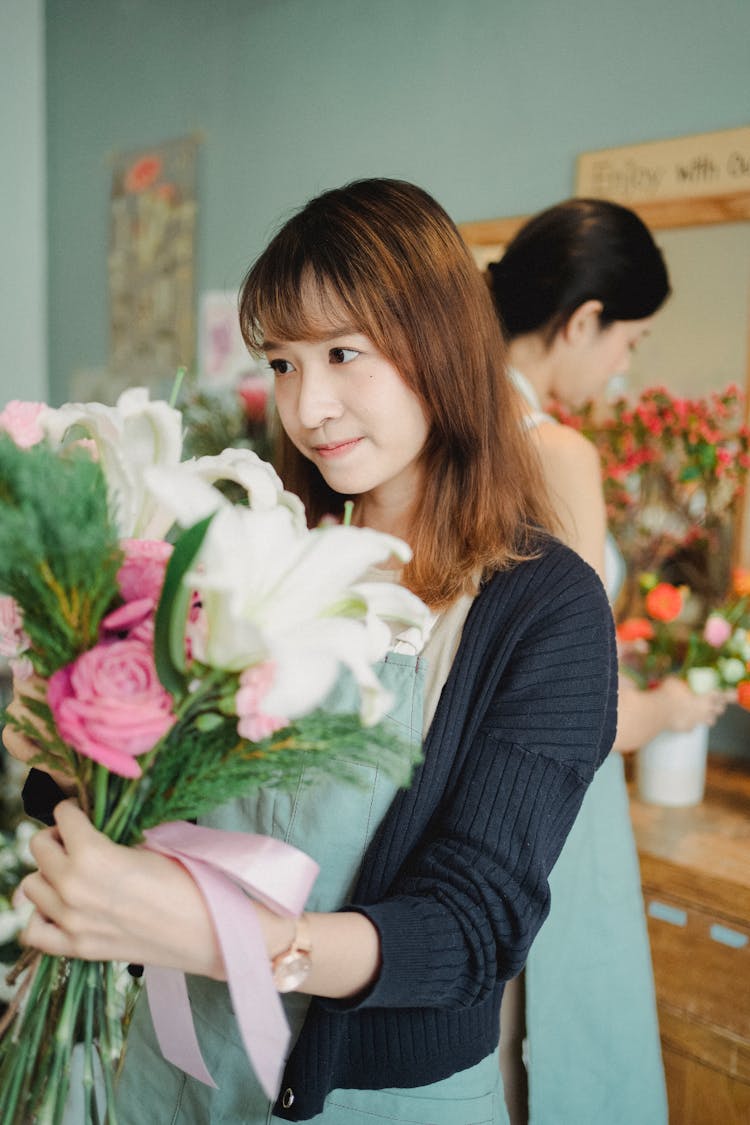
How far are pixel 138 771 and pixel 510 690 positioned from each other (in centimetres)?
40

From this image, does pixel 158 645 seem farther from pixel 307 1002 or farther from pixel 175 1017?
pixel 307 1002

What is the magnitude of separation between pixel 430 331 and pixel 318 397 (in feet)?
0.44

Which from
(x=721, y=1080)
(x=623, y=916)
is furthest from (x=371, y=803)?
(x=721, y=1080)

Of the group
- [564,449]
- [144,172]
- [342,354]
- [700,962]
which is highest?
[144,172]

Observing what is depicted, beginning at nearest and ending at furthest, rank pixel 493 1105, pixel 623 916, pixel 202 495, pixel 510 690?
pixel 202 495 < pixel 510 690 < pixel 493 1105 < pixel 623 916

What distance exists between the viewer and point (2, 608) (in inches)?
24.5

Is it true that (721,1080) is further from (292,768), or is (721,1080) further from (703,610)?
(292,768)

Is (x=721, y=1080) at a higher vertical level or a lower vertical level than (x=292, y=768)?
lower

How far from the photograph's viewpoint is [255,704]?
0.54m

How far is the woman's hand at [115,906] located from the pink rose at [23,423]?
0.82 feet

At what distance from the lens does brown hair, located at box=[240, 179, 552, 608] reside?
0.94m

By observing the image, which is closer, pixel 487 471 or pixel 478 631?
pixel 478 631

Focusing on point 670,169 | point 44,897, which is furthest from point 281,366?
point 670,169

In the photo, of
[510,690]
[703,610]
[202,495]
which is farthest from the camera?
[703,610]
